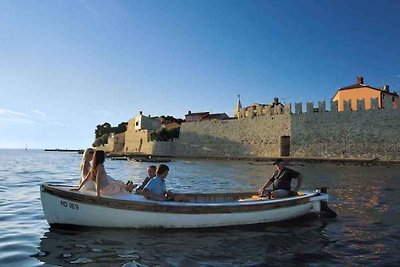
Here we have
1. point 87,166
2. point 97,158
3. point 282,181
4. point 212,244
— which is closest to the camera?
point 212,244

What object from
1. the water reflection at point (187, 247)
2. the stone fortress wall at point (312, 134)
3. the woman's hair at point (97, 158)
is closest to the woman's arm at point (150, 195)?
the water reflection at point (187, 247)

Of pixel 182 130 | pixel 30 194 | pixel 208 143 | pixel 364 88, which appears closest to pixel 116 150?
pixel 182 130

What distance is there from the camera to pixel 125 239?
6.25m

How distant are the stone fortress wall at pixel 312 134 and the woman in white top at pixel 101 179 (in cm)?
3546

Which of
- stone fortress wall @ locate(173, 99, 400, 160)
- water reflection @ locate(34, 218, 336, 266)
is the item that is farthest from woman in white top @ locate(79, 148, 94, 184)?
stone fortress wall @ locate(173, 99, 400, 160)

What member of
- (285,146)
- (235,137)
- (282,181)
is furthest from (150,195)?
(235,137)

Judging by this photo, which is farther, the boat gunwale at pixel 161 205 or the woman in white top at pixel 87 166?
the woman in white top at pixel 87 166

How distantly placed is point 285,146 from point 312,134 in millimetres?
4616

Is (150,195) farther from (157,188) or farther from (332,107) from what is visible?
(332,107)

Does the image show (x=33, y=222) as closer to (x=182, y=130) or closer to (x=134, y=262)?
(x=134, y=262)

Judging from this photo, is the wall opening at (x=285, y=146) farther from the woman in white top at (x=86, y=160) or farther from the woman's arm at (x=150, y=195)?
the woman in white top at (x=86, y=160)

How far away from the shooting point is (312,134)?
42.5m

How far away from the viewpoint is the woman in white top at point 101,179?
652cm

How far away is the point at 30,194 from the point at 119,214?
671 centimetres
